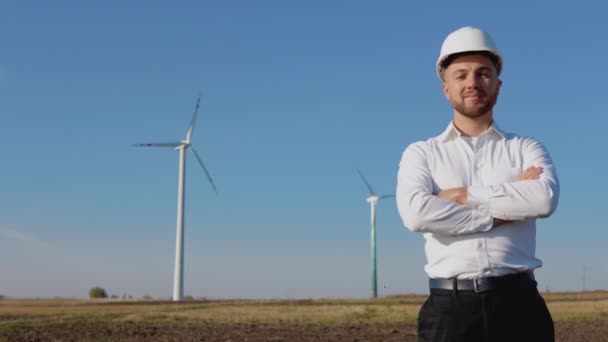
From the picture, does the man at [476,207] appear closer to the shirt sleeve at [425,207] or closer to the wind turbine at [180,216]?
the shirt sleeve at [425,207]

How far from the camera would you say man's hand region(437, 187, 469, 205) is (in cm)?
462

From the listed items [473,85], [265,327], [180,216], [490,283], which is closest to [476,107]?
[473,85]

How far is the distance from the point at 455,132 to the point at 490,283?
918mm

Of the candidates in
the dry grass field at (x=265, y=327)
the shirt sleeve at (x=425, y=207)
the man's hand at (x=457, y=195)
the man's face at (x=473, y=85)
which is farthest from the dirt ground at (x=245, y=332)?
the man's face at (x=473, y=85)

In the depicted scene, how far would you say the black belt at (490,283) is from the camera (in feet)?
14.6

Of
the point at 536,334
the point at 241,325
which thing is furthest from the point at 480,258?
the point at 241,325

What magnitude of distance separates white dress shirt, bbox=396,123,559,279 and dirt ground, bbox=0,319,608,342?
13453mm

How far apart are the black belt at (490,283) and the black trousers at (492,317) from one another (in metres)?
0.02

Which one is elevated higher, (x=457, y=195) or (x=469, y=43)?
(x=469, y=43)

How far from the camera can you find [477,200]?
456 cm

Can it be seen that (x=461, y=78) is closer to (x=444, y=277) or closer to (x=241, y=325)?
(x=444, y=277)

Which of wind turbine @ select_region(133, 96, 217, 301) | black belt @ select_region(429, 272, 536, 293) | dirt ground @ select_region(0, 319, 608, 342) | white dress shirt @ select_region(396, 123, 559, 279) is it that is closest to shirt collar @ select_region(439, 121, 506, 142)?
white dress shirt @ select_region(396, 123, 559, 279)

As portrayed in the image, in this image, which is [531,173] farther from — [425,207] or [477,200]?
[425,207]

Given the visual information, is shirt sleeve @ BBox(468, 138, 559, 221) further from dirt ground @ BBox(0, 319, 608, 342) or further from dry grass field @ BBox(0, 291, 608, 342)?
dry grass field @ BBox(0, 291, 608, 342)
